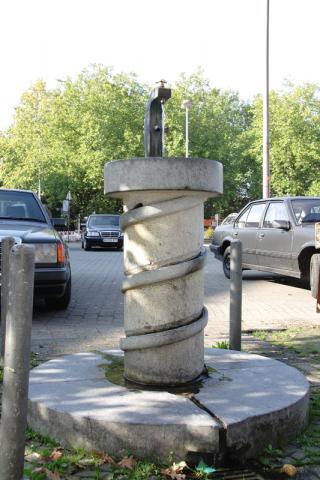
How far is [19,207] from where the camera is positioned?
8430mm

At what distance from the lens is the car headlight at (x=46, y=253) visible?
7055mm

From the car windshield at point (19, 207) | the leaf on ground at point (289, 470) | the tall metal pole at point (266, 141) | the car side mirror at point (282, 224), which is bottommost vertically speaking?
the leaf on ground at point (289, 470)

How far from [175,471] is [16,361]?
3.28 feet

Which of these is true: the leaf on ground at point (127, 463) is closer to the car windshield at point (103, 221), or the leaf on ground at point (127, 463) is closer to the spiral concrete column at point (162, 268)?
the spiral concrete column at point (162, 268)

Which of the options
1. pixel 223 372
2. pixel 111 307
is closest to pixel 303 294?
pixel 111 307

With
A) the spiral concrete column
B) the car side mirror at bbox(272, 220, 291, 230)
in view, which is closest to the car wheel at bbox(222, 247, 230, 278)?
the car side mirror at bbox(272, 220, 291, 230)

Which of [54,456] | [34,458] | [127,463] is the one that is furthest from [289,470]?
[34,458]

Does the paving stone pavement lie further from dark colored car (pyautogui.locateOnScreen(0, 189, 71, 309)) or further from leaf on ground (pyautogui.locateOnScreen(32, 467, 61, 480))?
leaf on ground (pyautogui.locateOnScreen(32, 467, 61, 480))

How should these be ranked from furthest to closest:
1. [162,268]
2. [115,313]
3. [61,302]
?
[61,302], [115,313], [162,268]

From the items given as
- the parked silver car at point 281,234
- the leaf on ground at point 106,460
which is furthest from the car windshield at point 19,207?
the leaf on ground at point 106,460

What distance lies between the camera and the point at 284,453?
3023mm

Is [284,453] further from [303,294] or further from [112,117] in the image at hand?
[112,117]

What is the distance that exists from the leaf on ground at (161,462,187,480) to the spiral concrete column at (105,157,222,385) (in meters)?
0.80

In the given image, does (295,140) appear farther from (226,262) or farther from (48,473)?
(48,473)
